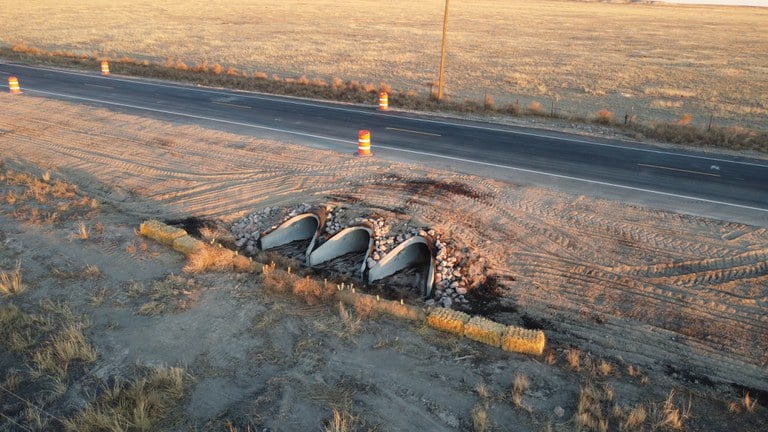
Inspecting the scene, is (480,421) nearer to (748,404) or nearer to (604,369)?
(604,369)

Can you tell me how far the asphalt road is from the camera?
47.3ft

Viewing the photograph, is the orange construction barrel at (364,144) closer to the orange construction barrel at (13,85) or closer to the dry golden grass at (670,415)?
the dry golden grass at (670,415)

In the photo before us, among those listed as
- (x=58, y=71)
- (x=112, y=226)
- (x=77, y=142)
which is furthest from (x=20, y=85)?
(x=112, y=226)

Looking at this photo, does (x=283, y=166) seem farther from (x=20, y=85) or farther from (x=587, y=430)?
(x=20, y=85)

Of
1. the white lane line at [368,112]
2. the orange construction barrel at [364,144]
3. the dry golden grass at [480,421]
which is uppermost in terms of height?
the white lane line at [368,112]

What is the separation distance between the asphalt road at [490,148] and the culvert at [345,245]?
14.9 ft

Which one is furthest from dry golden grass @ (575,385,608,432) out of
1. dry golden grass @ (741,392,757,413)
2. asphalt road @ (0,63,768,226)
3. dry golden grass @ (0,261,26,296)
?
dry golden grass @ (0,261,26,296)

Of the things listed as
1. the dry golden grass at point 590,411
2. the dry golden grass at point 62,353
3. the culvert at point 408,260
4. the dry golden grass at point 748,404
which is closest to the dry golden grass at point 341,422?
the dry golden grass at point 590,411

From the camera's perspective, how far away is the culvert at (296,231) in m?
12.6

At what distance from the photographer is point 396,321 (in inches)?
337

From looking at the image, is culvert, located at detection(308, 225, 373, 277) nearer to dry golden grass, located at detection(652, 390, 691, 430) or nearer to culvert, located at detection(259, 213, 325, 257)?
culvert, located at detection(259, 213, 325, 257)

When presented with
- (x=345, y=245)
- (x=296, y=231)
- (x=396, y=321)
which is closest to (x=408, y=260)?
(x=345, y=245)

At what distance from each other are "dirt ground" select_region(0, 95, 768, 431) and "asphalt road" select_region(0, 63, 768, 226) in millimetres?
1218

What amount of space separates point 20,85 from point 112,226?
20744 millimetres
